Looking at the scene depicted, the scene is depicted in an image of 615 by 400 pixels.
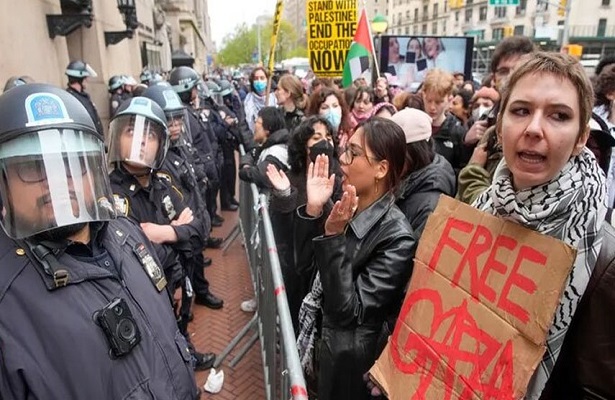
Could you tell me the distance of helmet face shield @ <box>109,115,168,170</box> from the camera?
2.60 m

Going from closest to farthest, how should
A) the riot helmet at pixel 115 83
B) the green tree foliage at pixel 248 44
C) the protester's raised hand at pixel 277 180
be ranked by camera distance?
1. the protester's raised hand at pixel 277 180
2. the riot helmet at pixel 115 83
3. the green tree foliage at pixel 248 44

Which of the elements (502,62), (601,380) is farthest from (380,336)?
(502,62)

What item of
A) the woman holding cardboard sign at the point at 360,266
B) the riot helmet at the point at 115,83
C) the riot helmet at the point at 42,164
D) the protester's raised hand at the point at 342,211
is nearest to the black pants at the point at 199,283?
the woman holding cardboard sign at the point at 360,266

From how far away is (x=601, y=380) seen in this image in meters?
1.19

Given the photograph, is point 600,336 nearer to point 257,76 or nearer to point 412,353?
point 412,353

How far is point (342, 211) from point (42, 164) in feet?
3.50

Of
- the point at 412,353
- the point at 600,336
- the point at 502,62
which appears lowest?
the point at 412,353

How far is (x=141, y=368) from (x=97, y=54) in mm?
9407

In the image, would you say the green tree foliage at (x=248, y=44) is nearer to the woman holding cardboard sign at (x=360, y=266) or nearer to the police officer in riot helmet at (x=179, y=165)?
the police officer in riot helmet at (x=179, y=165)

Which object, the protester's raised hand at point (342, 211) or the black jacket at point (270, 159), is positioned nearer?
the protester's raised hand at point (342, 211)

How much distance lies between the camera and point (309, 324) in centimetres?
218

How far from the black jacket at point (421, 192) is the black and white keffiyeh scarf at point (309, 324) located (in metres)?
0.64

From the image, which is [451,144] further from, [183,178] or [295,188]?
[183,178]

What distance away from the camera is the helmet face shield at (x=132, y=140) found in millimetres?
2596
